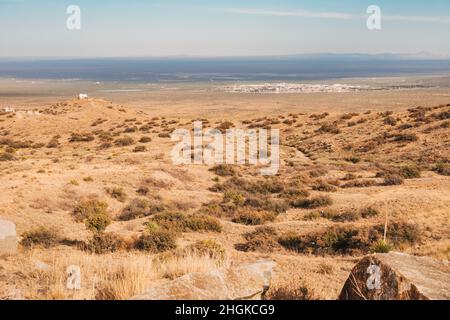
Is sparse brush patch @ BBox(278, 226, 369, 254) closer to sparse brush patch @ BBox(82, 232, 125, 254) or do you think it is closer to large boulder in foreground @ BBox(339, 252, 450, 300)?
sparse brush patch @ BBox(82, 232, 125, 254)

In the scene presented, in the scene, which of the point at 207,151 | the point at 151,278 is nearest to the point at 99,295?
the point at 151,278

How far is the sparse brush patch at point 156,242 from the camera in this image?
1283 centimetres

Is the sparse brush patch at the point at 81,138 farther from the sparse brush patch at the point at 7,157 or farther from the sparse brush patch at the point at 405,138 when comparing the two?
the sparse brush patch at the point at 405,138

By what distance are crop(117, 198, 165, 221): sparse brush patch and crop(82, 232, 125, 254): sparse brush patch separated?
5186mm

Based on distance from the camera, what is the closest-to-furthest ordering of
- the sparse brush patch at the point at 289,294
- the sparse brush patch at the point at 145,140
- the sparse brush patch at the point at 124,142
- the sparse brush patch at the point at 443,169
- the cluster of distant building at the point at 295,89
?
the sparse brush patch at the point at 289,294
the sparse brush patch at the point at 443,169
the sparse brush patch at the point at 124,142
the sparse brush patch at the point at 145,140
the cluster of distant building at the point at 295,89

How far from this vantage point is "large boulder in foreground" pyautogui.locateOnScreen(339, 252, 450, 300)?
5.23 metres

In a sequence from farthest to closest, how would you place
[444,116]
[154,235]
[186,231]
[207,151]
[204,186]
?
1. [444,116]
2. [207,151]
3. [204,186]
4. [186,231]
5. [154,235]

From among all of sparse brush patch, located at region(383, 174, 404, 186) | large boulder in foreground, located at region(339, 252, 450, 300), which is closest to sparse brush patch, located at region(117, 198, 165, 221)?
sparse brush patch, located at region(383, 174, 404, 186)

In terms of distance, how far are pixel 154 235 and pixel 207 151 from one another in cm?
2037

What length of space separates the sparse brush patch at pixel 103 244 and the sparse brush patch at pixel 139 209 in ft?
17.0

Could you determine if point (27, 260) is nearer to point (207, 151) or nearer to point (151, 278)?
point (151, 278)

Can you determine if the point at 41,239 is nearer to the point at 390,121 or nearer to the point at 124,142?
the point at 124,142

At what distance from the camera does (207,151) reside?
3334 centimetres

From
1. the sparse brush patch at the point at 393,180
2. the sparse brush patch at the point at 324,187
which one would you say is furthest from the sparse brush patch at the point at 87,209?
the sparse brush patch at the point at 393,180
